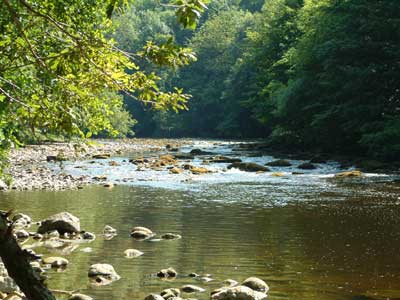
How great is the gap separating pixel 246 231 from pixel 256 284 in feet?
18.3

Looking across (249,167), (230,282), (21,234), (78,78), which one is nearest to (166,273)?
(230,282)

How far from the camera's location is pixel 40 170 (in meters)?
31.7

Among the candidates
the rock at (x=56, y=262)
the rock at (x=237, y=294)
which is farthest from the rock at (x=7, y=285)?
the rock at (x=237, y=294)

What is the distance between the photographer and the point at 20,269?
4.35 meters

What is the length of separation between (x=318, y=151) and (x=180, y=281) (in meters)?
33.6

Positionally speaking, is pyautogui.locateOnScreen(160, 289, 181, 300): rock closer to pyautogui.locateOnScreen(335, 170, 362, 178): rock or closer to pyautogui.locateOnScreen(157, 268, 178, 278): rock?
pyautogui.locateOnScreen(157, 268, 178, 278): rock

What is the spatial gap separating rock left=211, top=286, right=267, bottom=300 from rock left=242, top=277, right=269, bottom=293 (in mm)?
423

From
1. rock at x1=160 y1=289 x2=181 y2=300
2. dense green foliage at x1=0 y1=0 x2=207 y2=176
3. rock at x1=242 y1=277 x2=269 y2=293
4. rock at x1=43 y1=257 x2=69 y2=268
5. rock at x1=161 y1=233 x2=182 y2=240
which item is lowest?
rock at x1=161 y1=233 x2=182 y2=240

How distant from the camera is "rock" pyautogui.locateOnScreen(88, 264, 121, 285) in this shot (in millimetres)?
10926

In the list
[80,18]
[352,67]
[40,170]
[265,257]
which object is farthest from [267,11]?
[80,18]

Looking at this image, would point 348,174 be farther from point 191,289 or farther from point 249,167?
point 191,289

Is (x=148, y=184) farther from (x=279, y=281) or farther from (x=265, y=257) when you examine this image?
(x=279, y=281)

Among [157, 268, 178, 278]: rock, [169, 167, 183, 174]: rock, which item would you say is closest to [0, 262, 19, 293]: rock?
[157, 268, 178, 278]: rock

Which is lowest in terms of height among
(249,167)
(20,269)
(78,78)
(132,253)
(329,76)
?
(249,167)
